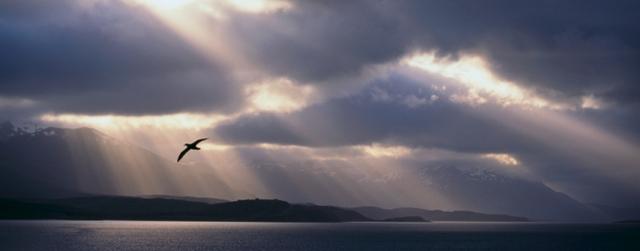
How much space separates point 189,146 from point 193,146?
2.16 ft

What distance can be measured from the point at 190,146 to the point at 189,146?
264mm

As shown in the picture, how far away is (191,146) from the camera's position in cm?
9381

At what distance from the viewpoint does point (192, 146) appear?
93.4 meters

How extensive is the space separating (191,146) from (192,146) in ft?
1.59

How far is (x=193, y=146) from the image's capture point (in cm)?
9338

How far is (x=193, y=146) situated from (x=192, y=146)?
0.13m

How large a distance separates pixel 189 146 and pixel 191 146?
0.27 m

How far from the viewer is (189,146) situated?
9369cm

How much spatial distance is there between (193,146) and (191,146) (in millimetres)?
554
